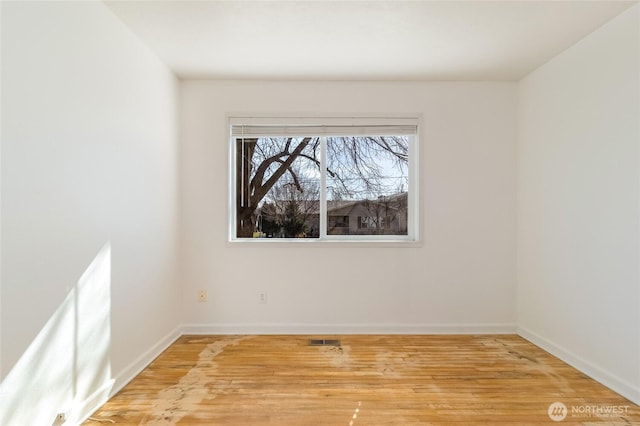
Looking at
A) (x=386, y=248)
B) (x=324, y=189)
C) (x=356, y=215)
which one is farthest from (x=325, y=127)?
(x=386, y=248)

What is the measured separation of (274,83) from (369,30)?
1237mm

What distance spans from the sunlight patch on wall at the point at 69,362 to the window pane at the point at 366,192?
6.71ft

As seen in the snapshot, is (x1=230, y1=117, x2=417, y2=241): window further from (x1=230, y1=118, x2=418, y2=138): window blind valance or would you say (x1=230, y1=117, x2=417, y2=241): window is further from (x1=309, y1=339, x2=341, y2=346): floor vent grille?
(x1=309, y1=339, x2=341, y2=346): floor vent grille

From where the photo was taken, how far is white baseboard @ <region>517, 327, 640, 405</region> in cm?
217

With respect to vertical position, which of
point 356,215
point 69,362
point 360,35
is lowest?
point 69,362

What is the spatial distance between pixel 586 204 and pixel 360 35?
2035mm

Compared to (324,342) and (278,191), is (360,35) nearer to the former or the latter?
(278,191)

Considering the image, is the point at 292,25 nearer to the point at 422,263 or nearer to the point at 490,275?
the point at 422,263

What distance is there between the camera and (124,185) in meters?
2.36

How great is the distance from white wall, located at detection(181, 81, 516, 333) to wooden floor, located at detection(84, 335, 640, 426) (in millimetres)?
309

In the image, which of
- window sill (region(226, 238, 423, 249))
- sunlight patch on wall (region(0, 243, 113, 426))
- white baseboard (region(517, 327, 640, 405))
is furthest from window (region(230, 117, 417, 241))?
sunlight patch on wall (region(0, 243, 113, 426))

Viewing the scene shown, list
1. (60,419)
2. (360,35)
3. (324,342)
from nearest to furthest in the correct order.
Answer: (60,419) < (360,35) < (324,342)

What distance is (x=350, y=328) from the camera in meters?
3.35

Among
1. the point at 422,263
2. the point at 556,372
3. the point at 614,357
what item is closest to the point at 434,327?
the point at 422,263
